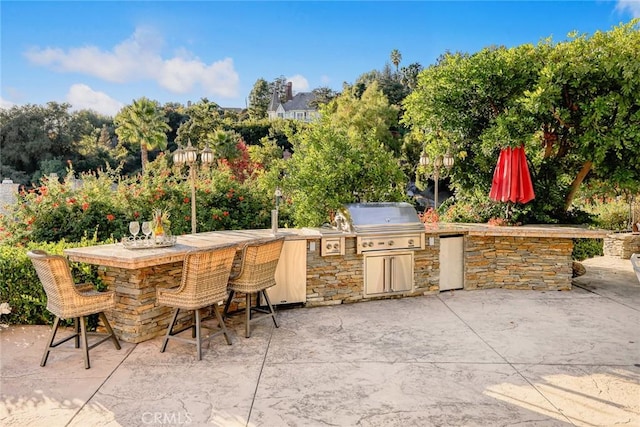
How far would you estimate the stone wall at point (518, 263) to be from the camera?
6371 mm

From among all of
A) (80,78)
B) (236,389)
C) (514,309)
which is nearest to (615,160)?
(514,309)

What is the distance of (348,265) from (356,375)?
2.23m

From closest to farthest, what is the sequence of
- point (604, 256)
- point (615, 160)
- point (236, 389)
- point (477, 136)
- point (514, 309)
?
point (236, 389) < point (514, 309) < point (615, 160) < point (477, 136) < point (604, 256)

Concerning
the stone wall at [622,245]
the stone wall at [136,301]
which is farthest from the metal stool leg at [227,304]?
the stone wall at [622,245]

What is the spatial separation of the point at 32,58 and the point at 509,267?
10.9 m

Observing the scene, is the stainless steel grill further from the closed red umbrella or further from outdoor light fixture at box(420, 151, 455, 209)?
the closed red umbrella

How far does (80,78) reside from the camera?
24.5m

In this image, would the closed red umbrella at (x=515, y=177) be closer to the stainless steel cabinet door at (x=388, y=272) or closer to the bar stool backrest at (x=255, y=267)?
the stainless steel cabinet door at (x=388, y=272)

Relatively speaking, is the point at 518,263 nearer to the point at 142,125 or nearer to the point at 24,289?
the point at 24,289

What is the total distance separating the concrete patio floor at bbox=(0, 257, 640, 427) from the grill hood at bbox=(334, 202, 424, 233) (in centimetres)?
105

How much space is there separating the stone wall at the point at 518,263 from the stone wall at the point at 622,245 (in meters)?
3.38

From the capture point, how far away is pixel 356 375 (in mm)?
3525

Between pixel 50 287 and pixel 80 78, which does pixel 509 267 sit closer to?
pixel 50 287

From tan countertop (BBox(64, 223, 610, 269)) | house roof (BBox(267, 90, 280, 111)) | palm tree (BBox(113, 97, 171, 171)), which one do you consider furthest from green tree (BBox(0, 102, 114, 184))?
house roof (BBox(267, 90, 280, 111))
